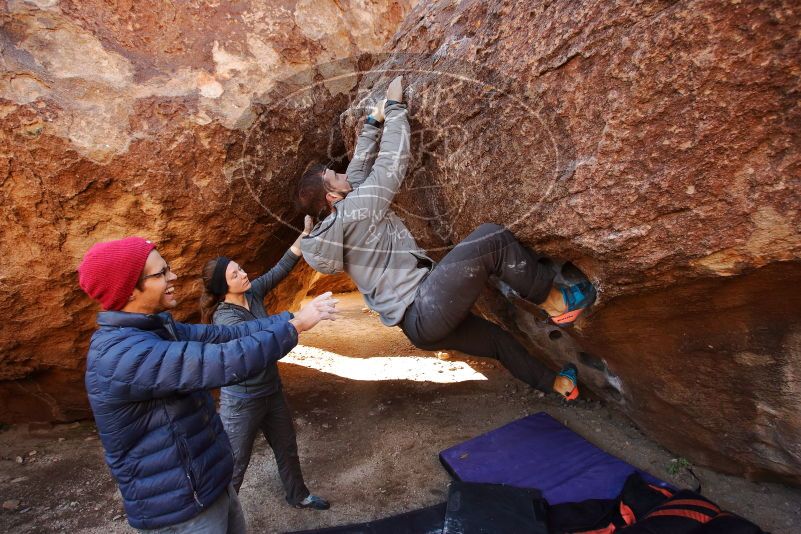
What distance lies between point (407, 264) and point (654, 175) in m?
1.38

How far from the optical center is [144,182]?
3.50 meters

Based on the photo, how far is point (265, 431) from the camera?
118 inches

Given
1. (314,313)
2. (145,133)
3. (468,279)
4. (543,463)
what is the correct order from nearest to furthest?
(314,313)
(468,279)
(543,463)
(145,133)

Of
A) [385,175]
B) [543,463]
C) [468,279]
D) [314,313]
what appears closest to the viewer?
[314,313]

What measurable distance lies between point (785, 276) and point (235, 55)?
382cm

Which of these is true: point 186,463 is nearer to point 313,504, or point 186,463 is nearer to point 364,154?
point 313,504

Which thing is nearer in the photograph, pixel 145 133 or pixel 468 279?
pixel 468 279

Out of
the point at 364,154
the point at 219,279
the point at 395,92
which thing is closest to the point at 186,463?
the point at 219,279

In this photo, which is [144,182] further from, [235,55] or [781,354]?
[781,354]

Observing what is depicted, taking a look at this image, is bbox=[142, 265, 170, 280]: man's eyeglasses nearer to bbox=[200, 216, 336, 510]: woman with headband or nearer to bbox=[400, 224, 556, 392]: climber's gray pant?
bbox=[200, 216, 336, 510]: woman with headband

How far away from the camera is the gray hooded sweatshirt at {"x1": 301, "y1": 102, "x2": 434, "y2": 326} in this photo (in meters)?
2.61

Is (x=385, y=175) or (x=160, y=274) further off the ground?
(x=385, y=175)

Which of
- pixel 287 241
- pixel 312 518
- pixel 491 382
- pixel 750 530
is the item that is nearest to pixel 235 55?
pixel 287 241

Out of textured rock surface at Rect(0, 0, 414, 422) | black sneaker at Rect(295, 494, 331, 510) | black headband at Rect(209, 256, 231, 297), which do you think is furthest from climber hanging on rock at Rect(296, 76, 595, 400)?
black sneaker at Rect(295, 494, 331, 510)
